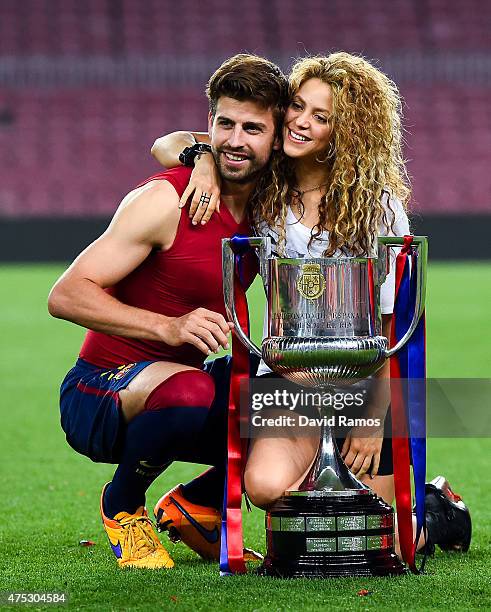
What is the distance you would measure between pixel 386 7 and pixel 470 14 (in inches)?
55.9

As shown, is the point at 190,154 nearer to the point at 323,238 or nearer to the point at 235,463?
the point at 323,238

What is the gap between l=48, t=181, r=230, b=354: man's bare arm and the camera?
9.67ft

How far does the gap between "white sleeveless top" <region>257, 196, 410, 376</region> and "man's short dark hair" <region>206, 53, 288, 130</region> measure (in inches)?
10.3

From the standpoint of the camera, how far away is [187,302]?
318 cm

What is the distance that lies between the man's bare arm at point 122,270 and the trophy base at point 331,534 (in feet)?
1.57

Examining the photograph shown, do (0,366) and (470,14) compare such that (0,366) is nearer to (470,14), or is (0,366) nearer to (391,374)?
(391,374)

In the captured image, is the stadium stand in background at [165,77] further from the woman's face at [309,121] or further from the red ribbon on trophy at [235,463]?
the red ribbon on trophy at [235,463]

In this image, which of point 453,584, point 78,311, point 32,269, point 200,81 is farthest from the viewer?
point 200,81

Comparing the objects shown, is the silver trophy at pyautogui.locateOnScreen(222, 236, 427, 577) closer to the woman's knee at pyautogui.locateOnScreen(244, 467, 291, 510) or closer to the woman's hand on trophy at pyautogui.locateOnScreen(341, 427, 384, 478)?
the woman's knee at pyautogui.locateOnScreen(244, 467, 291, 510)

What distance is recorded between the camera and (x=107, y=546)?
3355mm

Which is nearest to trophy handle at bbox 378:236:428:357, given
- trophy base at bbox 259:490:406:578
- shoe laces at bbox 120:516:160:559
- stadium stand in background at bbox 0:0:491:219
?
trophy base at bbox 259:490:406:578

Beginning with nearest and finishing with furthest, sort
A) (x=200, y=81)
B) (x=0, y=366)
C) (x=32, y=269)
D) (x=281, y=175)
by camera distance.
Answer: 1. (x=281, y=175)
2. (x=0, y=366)
3. (x=32, y=269)
4. (x=200, y=81)

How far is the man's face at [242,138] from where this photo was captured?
309 cm

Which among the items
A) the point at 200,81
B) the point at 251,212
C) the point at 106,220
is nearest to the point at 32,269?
the point at 106,220
